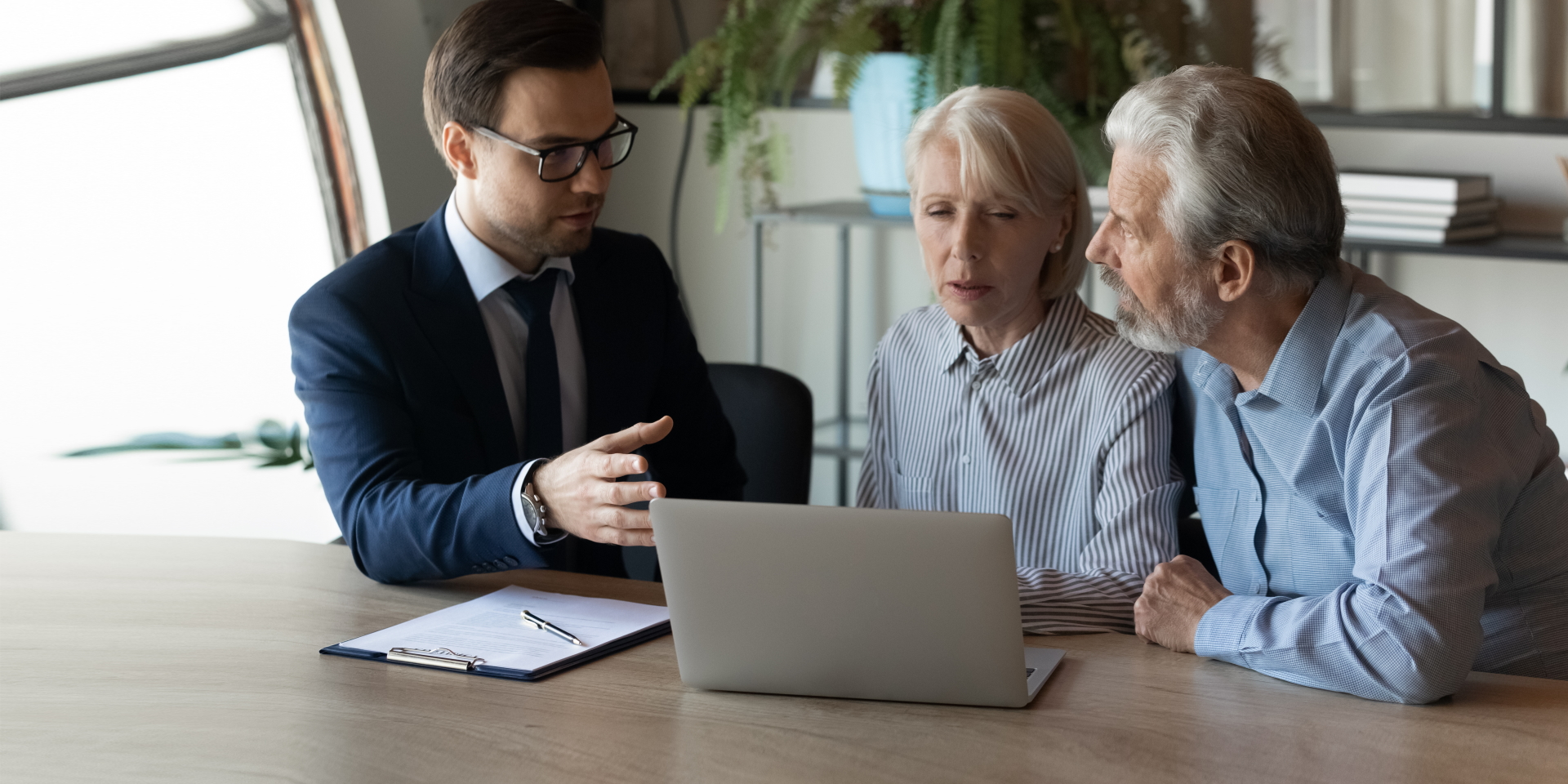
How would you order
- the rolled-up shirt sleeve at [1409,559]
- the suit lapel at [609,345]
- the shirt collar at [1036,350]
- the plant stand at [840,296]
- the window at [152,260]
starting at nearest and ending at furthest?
the rolled-up shirt sleeve at [1409,559]
the shirt collar at [1036,350]
the suit lapel at [609,345]
the window at [152,260]
the plant stand at [840,296]

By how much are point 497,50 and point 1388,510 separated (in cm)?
127

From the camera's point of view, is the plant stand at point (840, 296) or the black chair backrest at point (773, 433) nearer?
the black chair backrest at point (773, 433)

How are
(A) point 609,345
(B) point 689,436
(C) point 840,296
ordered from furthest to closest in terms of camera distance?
1. (C) point 840,296
2. (B) point 689,436
3. (A) point 609,345

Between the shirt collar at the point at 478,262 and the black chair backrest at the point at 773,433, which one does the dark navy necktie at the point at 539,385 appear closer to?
the shirt collar at the point at 478,262

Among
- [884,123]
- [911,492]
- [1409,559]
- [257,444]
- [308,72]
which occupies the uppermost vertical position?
[308,72]

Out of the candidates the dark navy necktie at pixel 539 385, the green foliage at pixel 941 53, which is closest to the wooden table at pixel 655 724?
the dark navy necktie at pixel 539 385

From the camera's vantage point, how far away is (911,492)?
2.05 metres

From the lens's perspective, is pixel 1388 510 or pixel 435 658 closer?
pixel 1388 510

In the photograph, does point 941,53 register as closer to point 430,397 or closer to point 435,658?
point 430,397

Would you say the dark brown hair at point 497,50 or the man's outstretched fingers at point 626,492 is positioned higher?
the dark brown hair at point 497,50

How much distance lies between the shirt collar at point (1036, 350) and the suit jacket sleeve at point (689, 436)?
0.45 meters

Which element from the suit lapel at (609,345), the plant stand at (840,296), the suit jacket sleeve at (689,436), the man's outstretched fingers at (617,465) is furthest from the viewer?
the plant stand at (840,296)

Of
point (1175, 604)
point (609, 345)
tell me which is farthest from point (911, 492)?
point (1175, 604)

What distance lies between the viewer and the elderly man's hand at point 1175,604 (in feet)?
4.89
